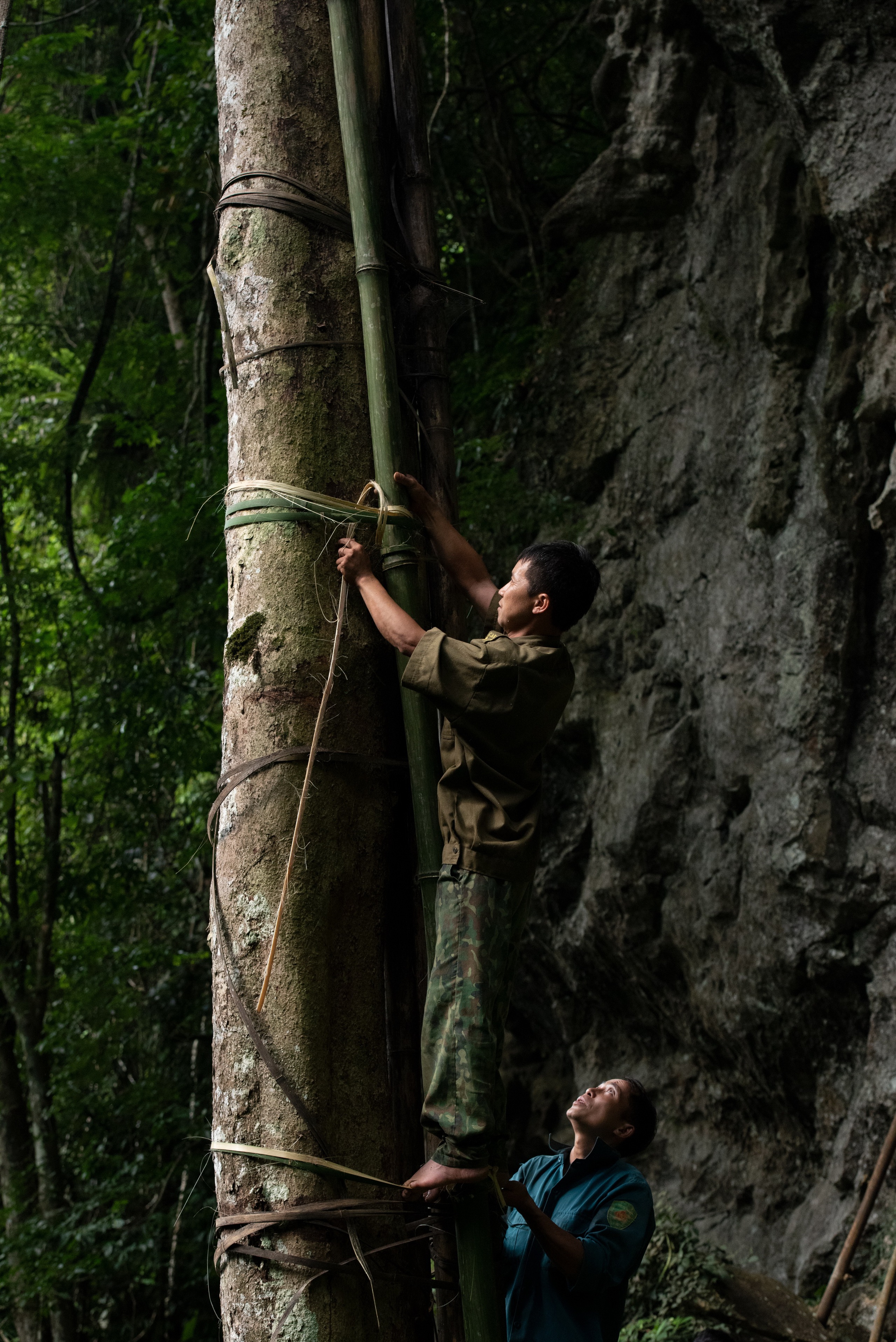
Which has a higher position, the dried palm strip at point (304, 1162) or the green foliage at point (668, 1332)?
the dried palm strip at point (304, 1162)

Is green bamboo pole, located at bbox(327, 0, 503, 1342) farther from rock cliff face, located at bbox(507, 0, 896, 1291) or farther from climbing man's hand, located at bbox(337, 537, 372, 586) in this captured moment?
rock cliff face, located at bbox(507, 0, 896, 1291)

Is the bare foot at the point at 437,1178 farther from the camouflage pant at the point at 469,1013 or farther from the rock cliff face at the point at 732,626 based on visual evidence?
the rock cliff face at the point at 732,626

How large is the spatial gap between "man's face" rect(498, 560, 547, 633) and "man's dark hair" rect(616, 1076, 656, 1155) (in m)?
1.32

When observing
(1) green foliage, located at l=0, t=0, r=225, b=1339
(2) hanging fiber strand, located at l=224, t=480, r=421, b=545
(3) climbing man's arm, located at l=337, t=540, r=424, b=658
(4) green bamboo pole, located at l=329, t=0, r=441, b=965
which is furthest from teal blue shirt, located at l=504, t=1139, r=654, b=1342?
(1) green foliage, located at l=0, t=0, r=225, b=1339

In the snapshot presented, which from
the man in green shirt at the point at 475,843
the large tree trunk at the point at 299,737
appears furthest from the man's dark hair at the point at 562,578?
the large tree trunk at the point at 299,737

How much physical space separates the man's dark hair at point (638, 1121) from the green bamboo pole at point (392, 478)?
0.98 meters

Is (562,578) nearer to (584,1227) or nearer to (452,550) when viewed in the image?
(452,550)

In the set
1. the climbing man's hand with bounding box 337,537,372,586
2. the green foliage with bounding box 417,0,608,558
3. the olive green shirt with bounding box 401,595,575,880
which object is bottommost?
the olive green shirt with bounding box 401,595,575,880

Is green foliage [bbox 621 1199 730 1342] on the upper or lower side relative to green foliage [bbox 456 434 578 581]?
lower

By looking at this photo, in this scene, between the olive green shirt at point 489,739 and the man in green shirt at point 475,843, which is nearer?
the man in green shirt at point 475,843

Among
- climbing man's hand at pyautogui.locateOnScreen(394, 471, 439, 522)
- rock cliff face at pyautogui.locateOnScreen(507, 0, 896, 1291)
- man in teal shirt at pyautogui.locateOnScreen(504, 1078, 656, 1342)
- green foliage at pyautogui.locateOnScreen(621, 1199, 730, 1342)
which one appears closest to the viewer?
climbing man's hand at pyautogui.locateOnScreen(394, 471, 439, 522)

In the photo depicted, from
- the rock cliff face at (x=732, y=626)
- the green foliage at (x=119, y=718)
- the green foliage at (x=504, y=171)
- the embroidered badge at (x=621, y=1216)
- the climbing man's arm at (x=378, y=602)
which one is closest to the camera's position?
the climbing man's arm at (x=378, y=602)

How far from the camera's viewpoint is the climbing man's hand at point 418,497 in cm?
243

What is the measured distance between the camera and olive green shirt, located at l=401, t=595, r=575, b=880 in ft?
7.23
